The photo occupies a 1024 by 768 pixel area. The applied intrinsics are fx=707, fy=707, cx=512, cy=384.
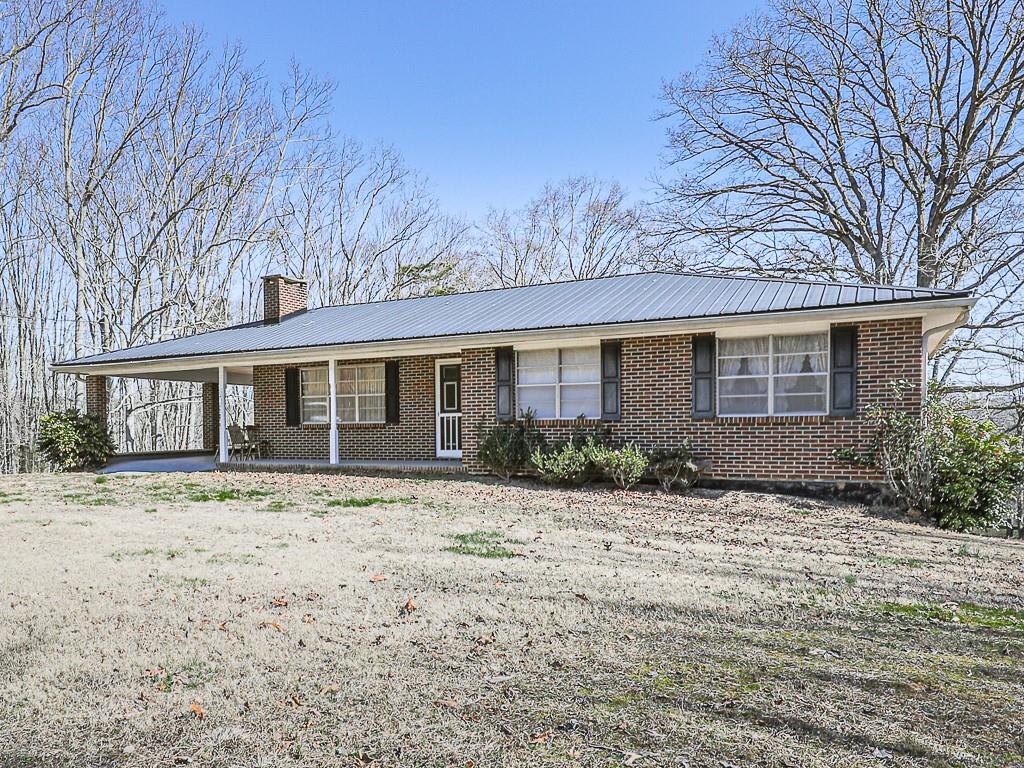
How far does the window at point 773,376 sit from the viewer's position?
11.1m

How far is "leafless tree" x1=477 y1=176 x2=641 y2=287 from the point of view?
33188 mm

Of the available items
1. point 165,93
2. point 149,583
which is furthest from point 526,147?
point 149,583

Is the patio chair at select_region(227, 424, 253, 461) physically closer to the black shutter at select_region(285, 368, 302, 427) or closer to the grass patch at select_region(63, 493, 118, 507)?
the black shutter at select_region(285, 368, 302, 427)

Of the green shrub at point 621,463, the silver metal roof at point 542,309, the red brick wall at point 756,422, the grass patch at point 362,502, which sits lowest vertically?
the grass patch at point 362,502

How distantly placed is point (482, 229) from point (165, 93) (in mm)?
14885

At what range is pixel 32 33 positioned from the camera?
801 inches

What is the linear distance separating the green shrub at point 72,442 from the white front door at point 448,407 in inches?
323

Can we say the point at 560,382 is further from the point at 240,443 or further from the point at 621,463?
the point at 240,443

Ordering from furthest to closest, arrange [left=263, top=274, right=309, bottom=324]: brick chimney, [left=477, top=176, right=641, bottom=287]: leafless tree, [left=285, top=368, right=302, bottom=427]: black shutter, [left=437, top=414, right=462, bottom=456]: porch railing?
[left=477, top=176, right=641, bottom=287]: leafless tree
[left=263, top=274, right=309, bottom=324]: brick chimney
[left=285, top=368, right=302, bottom=427]: black shutter
[left=437, top=414, right=462, bottom=456]: porch railing

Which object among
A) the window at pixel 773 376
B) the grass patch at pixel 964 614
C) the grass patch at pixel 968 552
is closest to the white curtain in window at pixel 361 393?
the window at pixel 773 376

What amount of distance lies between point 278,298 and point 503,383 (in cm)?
839

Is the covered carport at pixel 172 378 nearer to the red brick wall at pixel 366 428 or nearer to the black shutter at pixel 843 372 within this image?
the red brick wall at pixel 366 428

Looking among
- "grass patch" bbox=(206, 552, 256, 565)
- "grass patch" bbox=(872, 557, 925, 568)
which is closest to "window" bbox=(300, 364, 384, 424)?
"grass patch" bbox=(206, 552, 256, 565)

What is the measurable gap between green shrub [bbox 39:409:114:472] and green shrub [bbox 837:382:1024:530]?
15.9m
